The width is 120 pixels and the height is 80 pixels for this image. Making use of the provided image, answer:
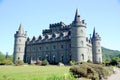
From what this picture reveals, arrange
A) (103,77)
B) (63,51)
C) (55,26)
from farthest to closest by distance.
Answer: (55,26), (63,51), (103,77)

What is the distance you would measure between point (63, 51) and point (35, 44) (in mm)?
13204

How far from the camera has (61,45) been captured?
62.8m

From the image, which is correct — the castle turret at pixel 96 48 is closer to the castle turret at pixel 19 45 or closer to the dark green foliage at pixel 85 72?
the castle turret at pixel 19 45

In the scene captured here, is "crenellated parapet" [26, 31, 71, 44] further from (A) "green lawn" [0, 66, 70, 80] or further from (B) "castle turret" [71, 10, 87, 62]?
(A) "green lawn" [0, 66, 70, 80]

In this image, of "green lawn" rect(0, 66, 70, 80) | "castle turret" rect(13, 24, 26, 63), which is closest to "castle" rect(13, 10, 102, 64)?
"castle turret" rect(13, 24, 26, 63)

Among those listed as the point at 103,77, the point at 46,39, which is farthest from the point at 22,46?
the point at 103,77

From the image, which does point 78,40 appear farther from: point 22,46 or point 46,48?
point 22,46

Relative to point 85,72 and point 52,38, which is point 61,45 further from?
point 85,72

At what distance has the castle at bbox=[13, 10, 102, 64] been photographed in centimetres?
5659

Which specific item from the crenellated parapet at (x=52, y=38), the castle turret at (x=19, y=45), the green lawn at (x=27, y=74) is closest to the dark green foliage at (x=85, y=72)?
the green lawn at (x=27, y=74)

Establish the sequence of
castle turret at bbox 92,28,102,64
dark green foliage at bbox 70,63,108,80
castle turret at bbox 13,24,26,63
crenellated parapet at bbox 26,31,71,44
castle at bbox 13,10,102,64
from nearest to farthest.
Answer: dark green foliage at bbox 70,63,108,80
castle at bbox 13,10,102,64
crenellated parapet at bbox 26,31,71,44
castle turret at bbox 92,28,102,64
castle turret at bbox 13,24,26,63

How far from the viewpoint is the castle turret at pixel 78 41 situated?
55.7 meters

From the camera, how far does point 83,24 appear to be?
190ft

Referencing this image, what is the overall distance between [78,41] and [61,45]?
325 inches
